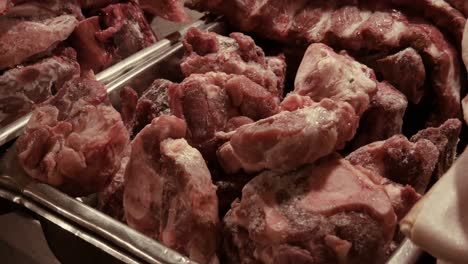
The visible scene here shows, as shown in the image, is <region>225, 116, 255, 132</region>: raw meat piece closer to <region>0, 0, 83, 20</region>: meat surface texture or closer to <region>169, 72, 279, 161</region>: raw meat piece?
<region>169, 72, 279, 161</region>: raw meat piece

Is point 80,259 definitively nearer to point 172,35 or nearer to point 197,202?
point 197,202

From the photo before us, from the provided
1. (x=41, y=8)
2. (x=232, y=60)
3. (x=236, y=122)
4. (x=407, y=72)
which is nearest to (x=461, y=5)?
(x=407, y=72)

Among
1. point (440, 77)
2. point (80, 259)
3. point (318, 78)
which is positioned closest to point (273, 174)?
point (318, 78)

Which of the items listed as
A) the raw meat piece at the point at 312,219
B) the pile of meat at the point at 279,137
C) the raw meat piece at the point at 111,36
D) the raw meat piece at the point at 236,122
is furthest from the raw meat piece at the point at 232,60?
the raw meat piece at the point at 312,219

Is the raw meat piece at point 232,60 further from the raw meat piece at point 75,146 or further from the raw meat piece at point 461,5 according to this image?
the raw meat piece at point 461,5

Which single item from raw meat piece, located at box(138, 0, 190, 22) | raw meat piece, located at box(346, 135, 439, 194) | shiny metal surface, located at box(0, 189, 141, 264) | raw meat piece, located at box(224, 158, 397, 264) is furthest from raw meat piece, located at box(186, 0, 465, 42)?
shiny metal surface, located at box(0, 189, 141, 264)
